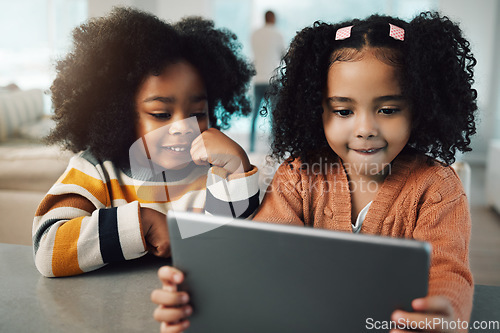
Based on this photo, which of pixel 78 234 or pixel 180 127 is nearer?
pixel 78 234

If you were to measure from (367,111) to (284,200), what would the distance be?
0.24 meters

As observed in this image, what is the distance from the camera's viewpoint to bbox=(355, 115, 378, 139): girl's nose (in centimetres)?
74

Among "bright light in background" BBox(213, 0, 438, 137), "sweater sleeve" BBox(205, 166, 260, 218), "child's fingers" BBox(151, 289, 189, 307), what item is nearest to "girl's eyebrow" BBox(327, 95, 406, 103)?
"sweater sleeve" BBox(205, 166, 260, 218)

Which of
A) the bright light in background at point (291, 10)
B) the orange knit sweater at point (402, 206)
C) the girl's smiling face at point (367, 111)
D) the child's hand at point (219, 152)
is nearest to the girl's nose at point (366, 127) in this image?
the girl's smiling face at point (367, 111)

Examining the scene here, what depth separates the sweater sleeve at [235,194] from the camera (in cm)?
85

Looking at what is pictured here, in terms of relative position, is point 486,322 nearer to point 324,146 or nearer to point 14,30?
point 324,146

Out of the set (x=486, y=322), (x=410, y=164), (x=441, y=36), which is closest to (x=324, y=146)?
(x=410, y=164)

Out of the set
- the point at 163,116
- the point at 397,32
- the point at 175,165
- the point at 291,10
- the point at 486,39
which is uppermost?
the point at 291,10

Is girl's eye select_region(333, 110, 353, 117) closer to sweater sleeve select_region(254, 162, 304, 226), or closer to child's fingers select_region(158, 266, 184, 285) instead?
sweater sleeve select_region(254, 162, 304, 226)

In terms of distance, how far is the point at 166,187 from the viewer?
38.5 inches

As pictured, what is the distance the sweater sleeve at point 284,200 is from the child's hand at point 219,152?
2.9 inches

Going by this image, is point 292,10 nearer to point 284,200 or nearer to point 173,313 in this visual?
point 284,200

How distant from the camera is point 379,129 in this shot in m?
0.75

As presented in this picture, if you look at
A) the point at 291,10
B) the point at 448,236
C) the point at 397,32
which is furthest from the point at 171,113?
the point at 291,10
